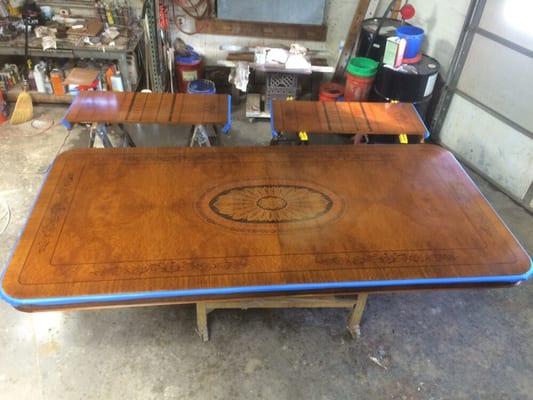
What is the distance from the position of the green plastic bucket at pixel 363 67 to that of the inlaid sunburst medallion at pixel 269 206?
180 centimetres

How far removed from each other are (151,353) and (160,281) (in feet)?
2.43

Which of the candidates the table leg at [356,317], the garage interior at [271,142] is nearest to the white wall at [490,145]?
the garage interior at [271,142]

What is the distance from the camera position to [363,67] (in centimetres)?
355

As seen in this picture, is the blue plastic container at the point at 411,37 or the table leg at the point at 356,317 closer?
the table leg at the point at 356,317

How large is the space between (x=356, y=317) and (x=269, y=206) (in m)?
0.78

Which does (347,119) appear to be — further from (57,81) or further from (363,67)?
(57,81)

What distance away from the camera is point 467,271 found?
1.72m

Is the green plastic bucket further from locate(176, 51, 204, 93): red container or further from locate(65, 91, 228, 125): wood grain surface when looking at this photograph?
locate(176, 51, 204, 93): red container

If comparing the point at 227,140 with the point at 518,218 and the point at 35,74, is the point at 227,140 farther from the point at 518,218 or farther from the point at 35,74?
the point at 518,218

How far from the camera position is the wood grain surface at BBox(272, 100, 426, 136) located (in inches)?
105

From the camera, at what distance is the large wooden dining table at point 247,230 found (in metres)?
1.60

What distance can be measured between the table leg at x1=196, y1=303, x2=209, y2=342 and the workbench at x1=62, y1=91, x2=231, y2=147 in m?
1.17

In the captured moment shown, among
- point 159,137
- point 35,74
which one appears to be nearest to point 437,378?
point 159,137

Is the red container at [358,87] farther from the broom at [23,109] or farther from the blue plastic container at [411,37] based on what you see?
the broom at [23,109]
